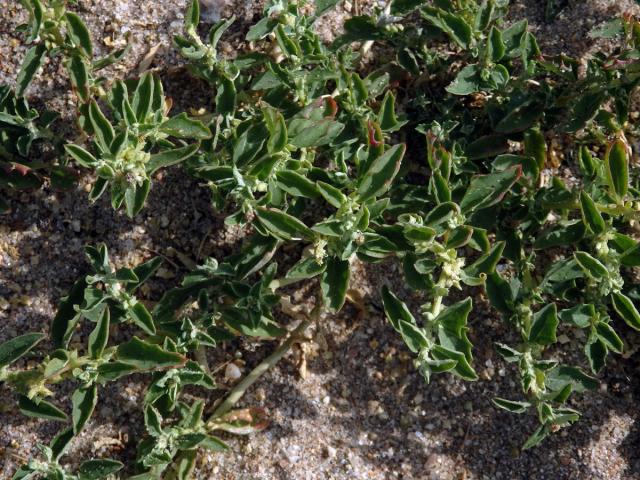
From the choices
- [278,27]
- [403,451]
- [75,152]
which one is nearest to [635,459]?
[403,451]

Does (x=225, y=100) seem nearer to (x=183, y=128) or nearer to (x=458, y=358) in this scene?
(x=183, y=128)

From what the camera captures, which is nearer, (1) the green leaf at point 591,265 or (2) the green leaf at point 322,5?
(1) the green leaf at point 591,265

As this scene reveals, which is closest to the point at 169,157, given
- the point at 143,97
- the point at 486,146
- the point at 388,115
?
the point at 143,97

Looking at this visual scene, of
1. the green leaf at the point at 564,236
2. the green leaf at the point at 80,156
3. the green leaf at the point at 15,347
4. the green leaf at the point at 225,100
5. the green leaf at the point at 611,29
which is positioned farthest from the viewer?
the green leaf at the point at 611,29

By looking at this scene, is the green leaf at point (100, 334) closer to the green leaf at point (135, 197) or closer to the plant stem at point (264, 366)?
the green leaf at point (135, 197)

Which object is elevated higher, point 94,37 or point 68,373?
point 94,37

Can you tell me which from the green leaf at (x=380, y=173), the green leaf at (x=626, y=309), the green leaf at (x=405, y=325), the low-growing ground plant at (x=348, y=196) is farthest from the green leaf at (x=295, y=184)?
the green leaf at (x=626, y=309)

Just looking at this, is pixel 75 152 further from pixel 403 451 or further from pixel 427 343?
pixel 403 451

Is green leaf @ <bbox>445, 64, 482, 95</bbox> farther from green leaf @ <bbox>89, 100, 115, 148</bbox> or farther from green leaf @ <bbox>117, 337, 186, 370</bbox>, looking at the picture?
green leaf @ <bbox>117, 337, 186, 370</bbox>
